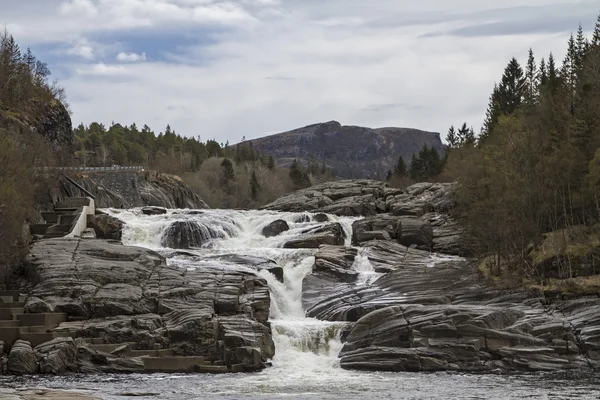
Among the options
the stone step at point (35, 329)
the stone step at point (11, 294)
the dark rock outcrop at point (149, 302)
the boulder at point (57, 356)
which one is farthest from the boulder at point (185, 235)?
the boulder at point (57, 356)

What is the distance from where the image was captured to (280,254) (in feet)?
186

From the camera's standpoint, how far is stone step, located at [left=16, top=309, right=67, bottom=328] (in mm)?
41469

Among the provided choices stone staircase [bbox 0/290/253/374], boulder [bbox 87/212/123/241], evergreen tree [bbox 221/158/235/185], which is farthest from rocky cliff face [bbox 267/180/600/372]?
evergreen tree [bbox 221/158/235/185]

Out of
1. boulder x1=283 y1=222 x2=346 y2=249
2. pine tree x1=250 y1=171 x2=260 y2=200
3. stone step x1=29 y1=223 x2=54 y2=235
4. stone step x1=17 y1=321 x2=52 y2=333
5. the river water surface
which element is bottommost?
the river water surface

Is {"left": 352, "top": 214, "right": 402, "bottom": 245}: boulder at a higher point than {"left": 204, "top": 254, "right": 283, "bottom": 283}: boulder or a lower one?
higher

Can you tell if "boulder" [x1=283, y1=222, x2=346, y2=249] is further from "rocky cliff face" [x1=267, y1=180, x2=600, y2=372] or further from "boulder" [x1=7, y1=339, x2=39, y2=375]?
"boulder" [x1=7, y1=339, x2=39, y2=375]

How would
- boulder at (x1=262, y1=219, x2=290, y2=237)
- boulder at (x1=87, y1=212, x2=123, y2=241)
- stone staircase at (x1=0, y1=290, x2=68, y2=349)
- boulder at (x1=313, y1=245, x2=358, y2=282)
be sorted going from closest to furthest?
stone staircase at (x1=0, y1=290, x2=68, y2=349) < boulder at (x1=313, y1=245, x2=358, y2=282) < boulder at (x1=87, y1=212, x2=123, y2=241) < boulder at (x1=262, y1=219, x2=290, y2=237)

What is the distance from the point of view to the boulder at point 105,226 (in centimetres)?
6353

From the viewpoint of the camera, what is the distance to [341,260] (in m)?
55.9

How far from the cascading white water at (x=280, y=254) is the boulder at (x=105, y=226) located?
0.58 meters

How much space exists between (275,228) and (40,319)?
90.5ft

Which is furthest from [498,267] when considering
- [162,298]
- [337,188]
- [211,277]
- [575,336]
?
[337,188]

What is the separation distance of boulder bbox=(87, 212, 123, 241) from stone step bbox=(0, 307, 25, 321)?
20592 millimetres

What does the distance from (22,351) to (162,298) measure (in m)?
7.77
